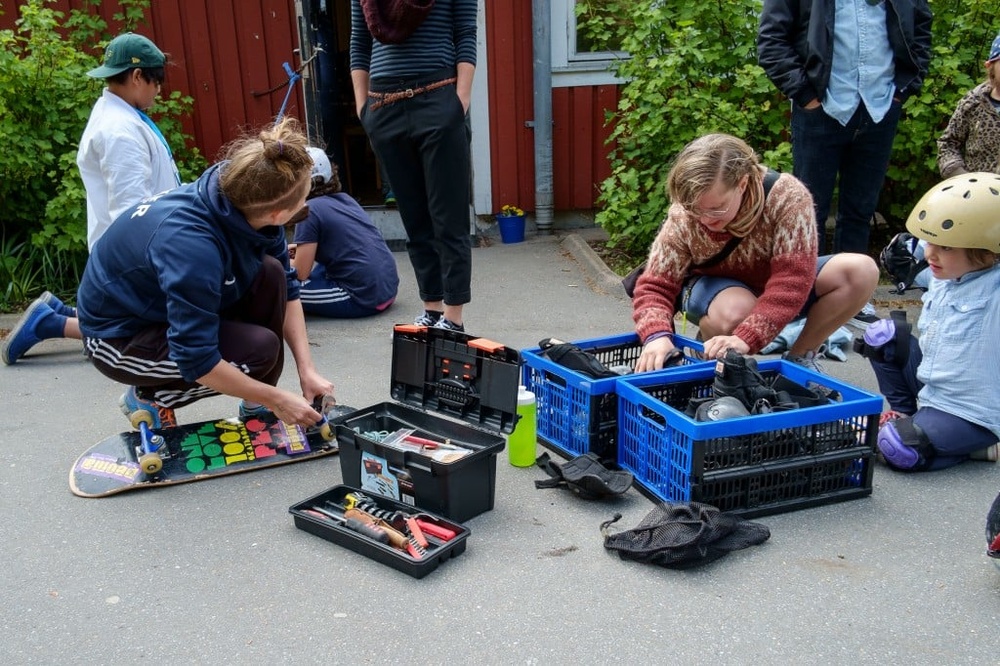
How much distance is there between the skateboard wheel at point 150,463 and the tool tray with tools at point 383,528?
2.04 ft

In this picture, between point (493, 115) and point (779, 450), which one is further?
point (493, 115)

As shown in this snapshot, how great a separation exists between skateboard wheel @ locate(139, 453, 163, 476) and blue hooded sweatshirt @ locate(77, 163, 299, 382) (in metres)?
0.40

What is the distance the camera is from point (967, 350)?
3.04m

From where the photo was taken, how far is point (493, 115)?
7.59 metres

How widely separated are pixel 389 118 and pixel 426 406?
1.75 m

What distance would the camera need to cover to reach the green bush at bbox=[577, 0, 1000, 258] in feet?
18.7

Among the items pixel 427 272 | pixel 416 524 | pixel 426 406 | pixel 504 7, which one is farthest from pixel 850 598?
pixel 504 7

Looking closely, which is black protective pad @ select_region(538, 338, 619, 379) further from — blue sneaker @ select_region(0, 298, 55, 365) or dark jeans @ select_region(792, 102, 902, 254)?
blue sneaker @ select_region(0, 298, 55, 365)

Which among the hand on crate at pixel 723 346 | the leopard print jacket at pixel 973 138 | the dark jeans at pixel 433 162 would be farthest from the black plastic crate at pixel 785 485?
the leopard print jacket at pixel 973 138

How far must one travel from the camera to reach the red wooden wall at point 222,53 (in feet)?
23.2

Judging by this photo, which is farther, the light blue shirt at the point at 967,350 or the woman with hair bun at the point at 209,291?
the light blue shirt at the point at 967,350

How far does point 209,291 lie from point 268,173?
42cm

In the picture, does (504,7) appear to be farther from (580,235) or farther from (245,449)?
(245,449)

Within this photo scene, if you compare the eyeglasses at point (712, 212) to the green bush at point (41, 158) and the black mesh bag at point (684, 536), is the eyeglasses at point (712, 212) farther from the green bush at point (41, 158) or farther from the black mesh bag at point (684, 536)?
the green bush at point (41, 158)
